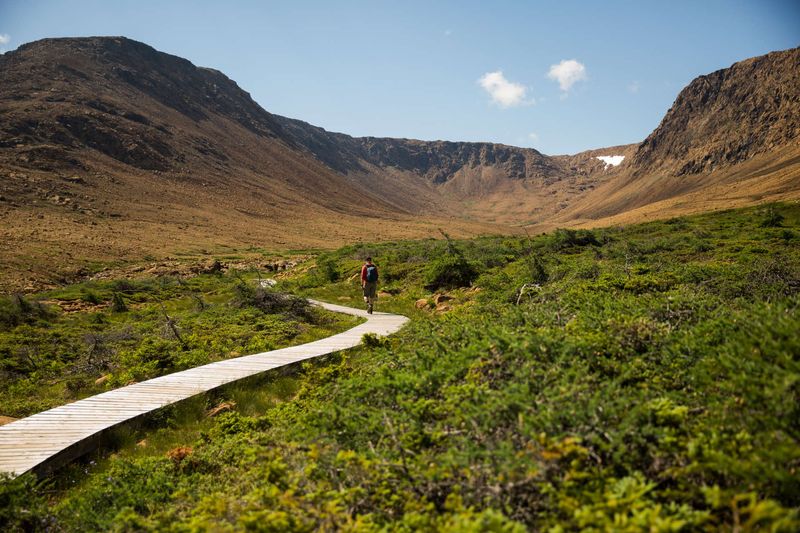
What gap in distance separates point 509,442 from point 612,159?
208 metres

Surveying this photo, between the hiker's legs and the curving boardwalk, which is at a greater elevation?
the hiker's legs

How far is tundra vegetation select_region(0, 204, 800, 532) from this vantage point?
2.82 meters

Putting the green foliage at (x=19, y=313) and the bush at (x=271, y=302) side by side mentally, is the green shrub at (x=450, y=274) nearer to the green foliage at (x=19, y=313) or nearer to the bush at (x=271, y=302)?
the bush at (x=271, y=302)

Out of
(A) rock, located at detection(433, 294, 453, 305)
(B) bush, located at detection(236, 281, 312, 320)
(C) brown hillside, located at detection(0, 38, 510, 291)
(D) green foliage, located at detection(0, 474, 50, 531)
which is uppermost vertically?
(C) brown hillside, located at detection(0, 38, 510, 291)

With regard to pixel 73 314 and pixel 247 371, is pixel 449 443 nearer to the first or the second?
pixel 247 371

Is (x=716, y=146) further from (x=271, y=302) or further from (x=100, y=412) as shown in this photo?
(x=100, y=412)

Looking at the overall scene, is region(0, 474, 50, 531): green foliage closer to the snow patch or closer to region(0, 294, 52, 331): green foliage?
region(0, 294, 52, 331): green foliage

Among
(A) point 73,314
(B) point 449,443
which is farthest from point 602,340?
(A) point 73,314

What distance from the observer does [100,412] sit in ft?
20.2

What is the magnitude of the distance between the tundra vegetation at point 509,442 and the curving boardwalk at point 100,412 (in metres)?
0.27

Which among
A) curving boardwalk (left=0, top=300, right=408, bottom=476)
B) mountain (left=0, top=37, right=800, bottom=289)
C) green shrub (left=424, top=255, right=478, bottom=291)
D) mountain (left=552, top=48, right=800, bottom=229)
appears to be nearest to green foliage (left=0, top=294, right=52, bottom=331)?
curving boardwalk (left=0, top=300, right=408, bottom=476)

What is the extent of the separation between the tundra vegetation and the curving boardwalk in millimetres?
271

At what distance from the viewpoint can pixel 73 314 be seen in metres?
14.7

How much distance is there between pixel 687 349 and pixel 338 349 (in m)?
5.82
